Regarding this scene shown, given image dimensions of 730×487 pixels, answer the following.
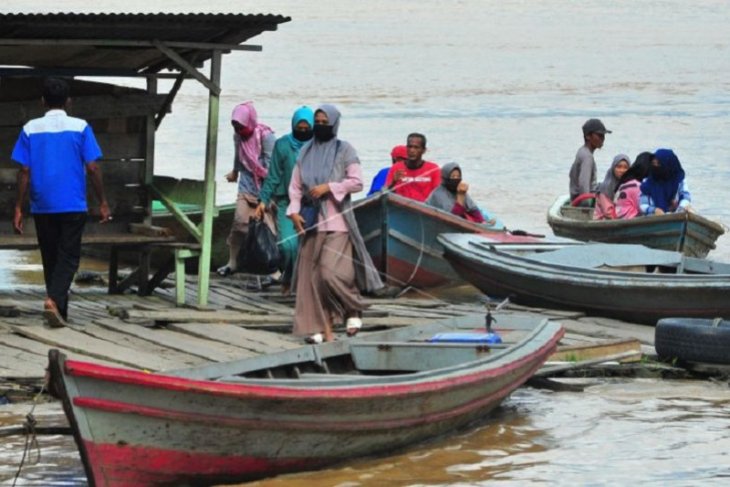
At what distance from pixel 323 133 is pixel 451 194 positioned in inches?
156

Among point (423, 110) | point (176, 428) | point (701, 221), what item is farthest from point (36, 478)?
point (423, 110)

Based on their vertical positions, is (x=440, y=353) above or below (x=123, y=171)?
below

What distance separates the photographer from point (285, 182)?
13.2 metres

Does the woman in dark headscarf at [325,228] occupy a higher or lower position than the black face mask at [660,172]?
lower

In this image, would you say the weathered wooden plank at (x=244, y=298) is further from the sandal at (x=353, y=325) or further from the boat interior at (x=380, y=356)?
the boat interior at (x=380, y=356)

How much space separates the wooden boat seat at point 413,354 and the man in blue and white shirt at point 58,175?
2.27 m

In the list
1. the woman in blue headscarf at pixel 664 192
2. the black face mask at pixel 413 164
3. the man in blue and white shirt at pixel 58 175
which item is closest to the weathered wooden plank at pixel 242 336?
the man in blue and white shirt at pixel 58 175

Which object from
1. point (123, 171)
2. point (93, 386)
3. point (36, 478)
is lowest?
point (36, 478)

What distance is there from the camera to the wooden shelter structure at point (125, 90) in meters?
11.5

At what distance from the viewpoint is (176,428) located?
772cm

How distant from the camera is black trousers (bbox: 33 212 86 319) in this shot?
11.0 meters

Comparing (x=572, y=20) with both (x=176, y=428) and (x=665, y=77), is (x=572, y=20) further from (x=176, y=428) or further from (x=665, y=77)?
(x=176, y=428)

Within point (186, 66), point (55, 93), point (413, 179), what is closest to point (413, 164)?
point (413, 179)

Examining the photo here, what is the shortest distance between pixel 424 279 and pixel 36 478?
6803 millimetres
